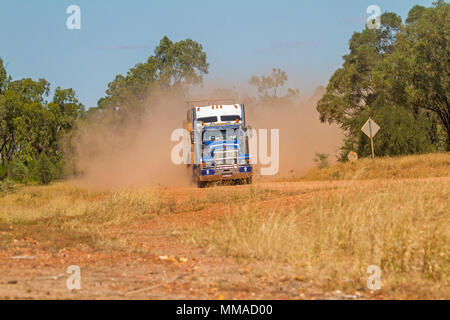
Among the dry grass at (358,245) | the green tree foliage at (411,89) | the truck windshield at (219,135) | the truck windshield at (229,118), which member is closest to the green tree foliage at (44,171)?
the green tree foliage at (411,89)

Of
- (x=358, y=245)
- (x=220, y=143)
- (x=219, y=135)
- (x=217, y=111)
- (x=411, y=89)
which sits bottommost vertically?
(x=358, y=245)

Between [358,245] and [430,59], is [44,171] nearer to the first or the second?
[430,59]

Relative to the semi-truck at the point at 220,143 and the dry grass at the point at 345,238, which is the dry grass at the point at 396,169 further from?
the dry grass at the point at 345,238

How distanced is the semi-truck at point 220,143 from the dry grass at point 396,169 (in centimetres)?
474

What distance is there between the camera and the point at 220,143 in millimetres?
28516

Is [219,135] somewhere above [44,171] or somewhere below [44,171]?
above

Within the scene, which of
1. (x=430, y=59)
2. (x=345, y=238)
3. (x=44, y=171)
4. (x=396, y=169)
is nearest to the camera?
(x=345, y=238)

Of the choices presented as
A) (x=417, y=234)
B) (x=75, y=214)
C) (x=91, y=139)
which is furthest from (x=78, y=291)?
(x=91, y=139)

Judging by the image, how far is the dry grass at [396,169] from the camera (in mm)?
27820

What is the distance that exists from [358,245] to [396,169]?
21.3m

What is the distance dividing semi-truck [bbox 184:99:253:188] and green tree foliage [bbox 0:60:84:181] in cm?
3604

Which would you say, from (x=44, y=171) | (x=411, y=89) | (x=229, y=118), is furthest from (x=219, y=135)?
(x=44, y=171)

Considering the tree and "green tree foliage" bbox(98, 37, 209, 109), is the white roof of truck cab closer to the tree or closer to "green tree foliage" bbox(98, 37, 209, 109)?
the tree

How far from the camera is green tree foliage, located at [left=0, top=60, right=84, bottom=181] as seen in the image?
209 ft
